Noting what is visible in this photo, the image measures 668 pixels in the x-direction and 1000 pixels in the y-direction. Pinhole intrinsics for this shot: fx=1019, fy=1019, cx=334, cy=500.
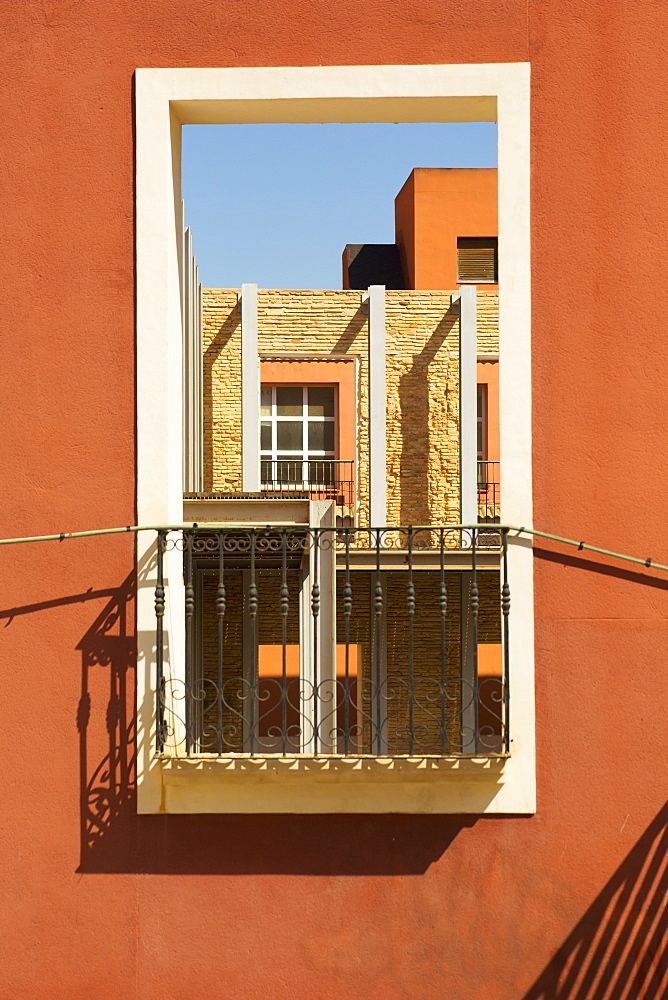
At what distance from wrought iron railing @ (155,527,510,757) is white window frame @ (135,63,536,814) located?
0.41 ft

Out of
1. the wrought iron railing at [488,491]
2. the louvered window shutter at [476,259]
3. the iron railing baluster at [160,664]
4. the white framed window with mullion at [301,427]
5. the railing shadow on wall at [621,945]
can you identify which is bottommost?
the railing shadow on wall at [621,945]

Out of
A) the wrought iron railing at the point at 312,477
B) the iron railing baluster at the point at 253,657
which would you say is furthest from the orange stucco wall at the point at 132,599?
the wrought iron railing at the point at 312,477

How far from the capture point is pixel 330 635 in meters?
8.15

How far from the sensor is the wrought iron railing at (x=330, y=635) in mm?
4926

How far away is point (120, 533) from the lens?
4.93 meters

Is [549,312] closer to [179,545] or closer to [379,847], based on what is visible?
[179,545]

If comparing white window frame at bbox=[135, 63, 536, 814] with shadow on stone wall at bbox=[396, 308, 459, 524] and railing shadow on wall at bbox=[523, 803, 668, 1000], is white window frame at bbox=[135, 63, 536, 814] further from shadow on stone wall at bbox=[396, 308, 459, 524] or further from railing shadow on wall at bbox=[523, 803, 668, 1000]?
shadow on stone wall at bbox=[396, 308, 459, 524]

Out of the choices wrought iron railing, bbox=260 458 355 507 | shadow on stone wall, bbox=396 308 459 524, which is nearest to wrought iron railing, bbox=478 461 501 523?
shadow on stone wall, bbox=396 308 459 524

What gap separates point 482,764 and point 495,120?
3.16 meters

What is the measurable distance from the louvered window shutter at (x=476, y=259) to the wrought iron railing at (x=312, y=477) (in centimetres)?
832

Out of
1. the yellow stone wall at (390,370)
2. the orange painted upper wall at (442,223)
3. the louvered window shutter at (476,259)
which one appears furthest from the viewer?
the louvered window shutter at (476,259)

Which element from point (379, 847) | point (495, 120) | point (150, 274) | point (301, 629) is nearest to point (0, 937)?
point (379, 847)

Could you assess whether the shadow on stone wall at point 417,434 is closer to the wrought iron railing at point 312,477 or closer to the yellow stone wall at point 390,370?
the yellow stone wall at point 390,370

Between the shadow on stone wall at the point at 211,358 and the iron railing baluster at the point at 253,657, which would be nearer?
the iron railing baluster at the point at 253,657
